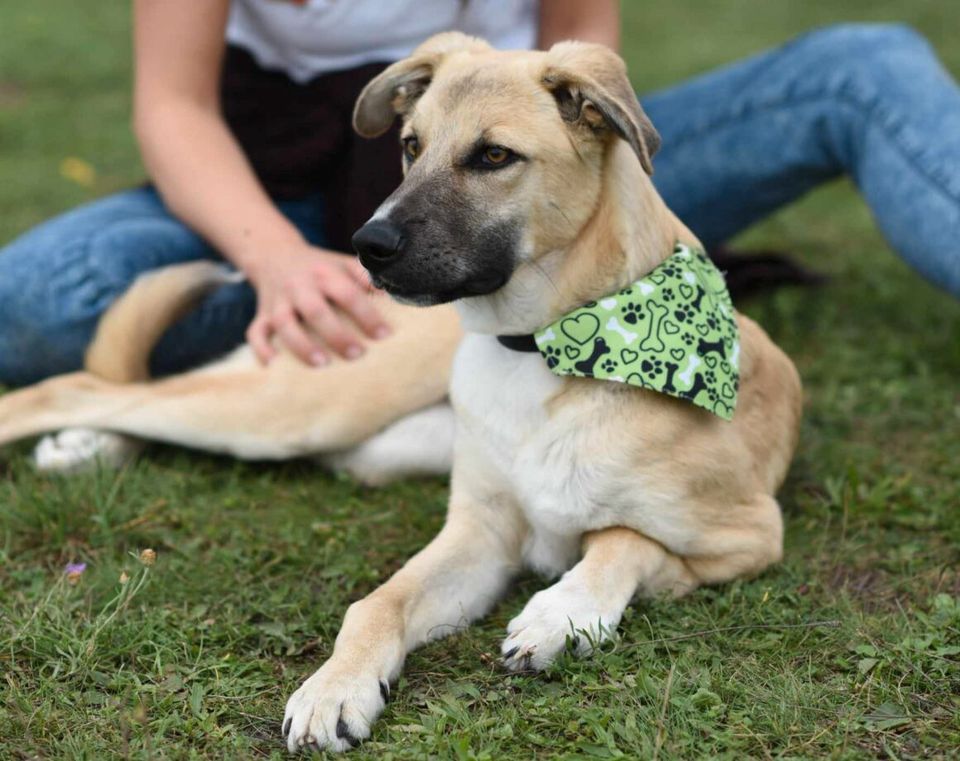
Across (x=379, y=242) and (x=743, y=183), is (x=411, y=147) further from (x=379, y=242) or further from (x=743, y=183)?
(x=743, y=183)

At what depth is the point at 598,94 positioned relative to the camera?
104 inches

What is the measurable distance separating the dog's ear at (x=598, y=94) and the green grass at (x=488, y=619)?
3.83ft

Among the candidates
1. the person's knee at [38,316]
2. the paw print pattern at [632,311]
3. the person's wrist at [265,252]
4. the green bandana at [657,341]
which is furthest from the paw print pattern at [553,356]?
the person's knee at [38,316]

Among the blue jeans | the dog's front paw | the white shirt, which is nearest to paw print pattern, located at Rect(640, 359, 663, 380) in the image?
the dog's front paw

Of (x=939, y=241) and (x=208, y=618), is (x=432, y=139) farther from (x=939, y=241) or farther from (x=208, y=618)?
(x=939, y=241)

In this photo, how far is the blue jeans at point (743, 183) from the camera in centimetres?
409

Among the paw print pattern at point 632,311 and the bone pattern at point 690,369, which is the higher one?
the paw print pattern at point 632,311

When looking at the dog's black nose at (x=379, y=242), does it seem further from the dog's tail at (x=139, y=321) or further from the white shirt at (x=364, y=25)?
the white shirt at (x=364, y=25)

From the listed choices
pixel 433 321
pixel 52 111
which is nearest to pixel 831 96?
pixel 433 321

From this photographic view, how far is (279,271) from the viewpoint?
148 inches

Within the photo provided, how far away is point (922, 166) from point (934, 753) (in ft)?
8.00

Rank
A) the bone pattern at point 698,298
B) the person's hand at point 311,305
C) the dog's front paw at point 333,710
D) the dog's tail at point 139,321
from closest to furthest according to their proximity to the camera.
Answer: the dog's front paw at point 333,710 < the bone pattern at point 698,298 < the person's hand at point 311,305 < the dog's tail at point 139,321

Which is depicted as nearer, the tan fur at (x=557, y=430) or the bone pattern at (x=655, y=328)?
the tan fur at (x=557, y=430)

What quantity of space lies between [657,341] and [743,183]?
6.90ft
